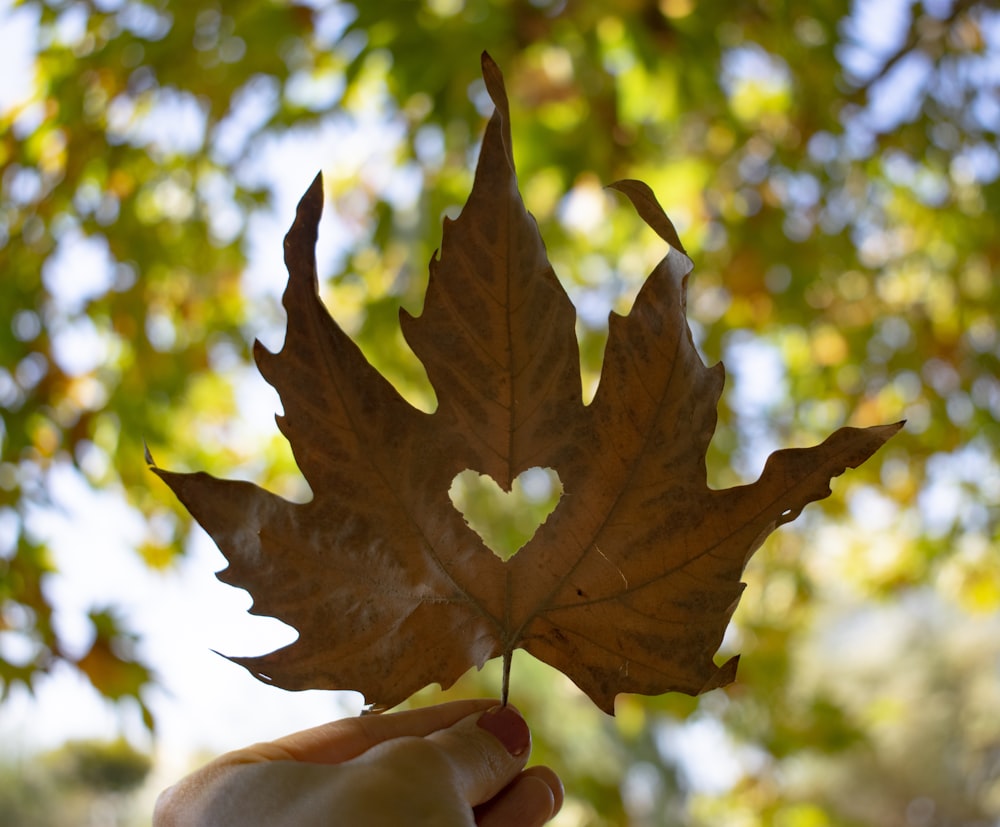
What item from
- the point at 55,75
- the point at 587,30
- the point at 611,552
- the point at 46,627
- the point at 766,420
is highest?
the point at 55,75

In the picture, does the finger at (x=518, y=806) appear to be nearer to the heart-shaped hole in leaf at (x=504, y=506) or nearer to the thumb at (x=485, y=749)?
the thumb at (x=485, y=749)

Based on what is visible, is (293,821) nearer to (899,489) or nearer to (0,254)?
(0,254)

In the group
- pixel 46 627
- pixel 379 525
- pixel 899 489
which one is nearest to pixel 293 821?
pixel 379 525

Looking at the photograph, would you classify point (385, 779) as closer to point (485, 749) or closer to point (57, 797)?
point (485, 749)

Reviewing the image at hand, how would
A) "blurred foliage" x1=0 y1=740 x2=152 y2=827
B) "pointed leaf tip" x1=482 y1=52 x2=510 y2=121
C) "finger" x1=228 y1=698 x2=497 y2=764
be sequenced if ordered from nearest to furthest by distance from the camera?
"pointed leaf tip" x1=482 y1=52 x2=510 y2=121
"finger" x1=228 y1=698 x2=497 y2=764
"blurred foliage" x1=0 y1=740 x2=152 y2=827

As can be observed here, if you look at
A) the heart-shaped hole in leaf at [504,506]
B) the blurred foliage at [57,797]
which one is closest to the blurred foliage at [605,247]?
the heart-shaped hole in leaf at [504,506]

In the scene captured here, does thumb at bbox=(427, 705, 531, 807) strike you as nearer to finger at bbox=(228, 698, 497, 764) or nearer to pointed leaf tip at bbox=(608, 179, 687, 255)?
finger at bbox=(228, 698, 497, 764)

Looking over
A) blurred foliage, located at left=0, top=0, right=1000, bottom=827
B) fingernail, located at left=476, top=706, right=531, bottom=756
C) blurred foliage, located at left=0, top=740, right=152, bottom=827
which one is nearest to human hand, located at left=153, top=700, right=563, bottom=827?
fingernail, located at left=476, top=706, right=531, bottom=756
